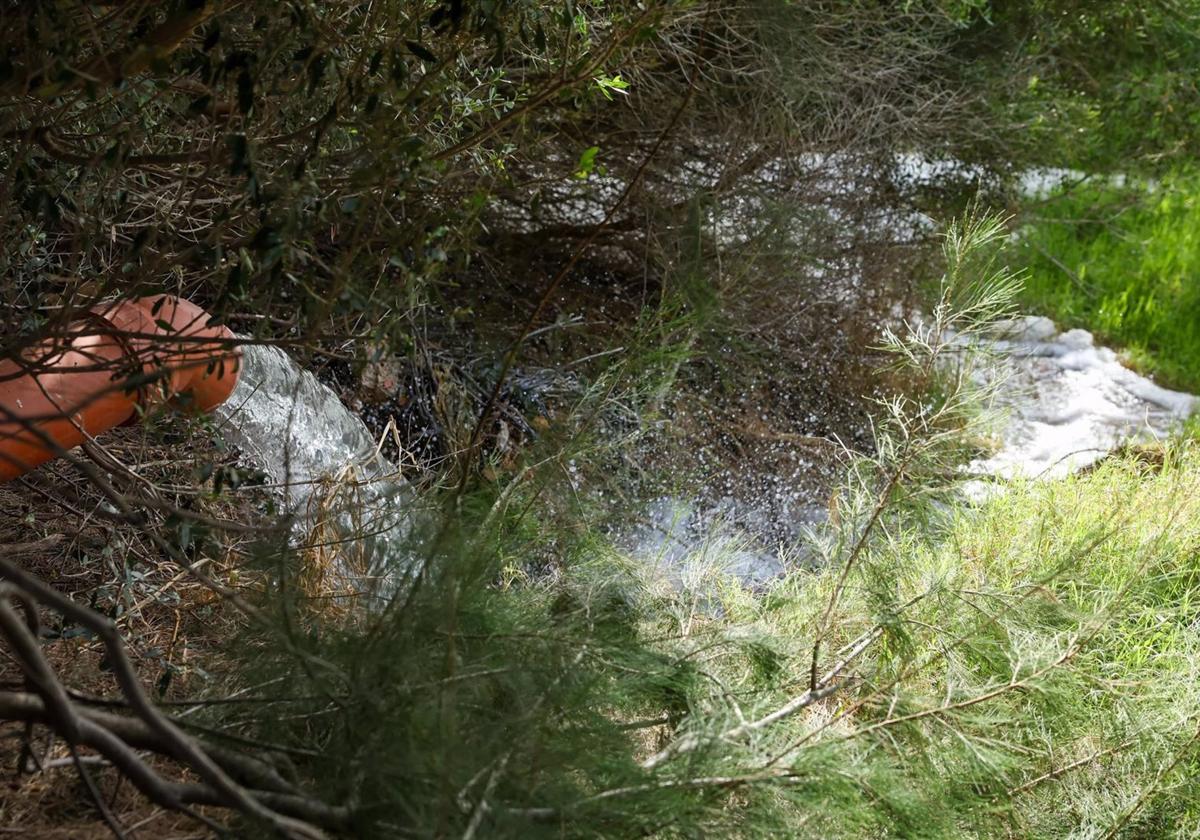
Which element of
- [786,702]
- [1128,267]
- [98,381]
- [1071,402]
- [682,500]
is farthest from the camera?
[1128,267]

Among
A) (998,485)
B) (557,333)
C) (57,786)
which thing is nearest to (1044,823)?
(57,786)

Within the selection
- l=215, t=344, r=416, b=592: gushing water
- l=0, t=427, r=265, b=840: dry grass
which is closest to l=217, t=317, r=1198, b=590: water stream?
l=215, t=344, r=416, b=592: gushing water

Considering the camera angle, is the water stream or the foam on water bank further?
the foam on water bank

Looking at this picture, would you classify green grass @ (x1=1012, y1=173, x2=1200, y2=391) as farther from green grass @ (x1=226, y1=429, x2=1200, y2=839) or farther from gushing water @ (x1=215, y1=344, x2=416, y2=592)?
gushing water @ (x1=215, y1=344, x2=416, y2=592)

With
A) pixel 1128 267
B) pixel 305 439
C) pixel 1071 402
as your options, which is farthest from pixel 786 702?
pixel 1128 267

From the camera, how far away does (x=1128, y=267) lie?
7.26 metres

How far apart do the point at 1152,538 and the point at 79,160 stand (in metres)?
2.56

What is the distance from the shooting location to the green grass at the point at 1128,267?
22.2 feet

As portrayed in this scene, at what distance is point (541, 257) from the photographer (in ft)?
17.1

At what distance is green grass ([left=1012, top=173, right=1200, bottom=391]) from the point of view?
678 centimetres

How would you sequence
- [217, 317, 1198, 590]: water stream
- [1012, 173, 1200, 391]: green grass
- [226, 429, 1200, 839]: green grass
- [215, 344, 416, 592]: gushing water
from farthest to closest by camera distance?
[1012, 173, 1200, 391]: green grass < [215, 344, 416, 592]: gushing water < [217, 317, 1198, 590]: water stream < [226, 429, 1200, 839]: green grass

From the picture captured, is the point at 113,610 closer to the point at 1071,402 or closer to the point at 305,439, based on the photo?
the point at 305,439

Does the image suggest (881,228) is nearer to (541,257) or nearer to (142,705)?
(541,257)

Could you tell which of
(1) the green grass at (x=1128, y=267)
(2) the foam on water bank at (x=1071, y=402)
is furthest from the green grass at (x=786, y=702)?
(1) the green grass at (x=1128, y=267)
